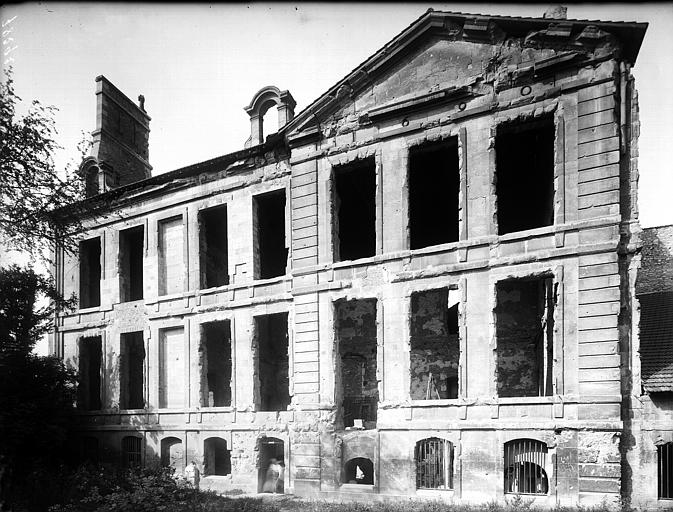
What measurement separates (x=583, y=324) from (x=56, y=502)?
13.1 metres

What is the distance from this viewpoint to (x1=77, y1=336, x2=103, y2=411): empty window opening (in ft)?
66.2

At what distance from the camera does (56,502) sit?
12.3 m

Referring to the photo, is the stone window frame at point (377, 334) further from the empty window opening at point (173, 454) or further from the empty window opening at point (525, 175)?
the empty window opening at point (173, 454)

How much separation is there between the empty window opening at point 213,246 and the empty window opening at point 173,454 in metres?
5.39

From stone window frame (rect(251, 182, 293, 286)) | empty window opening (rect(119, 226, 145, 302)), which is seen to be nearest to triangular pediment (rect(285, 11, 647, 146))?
stone window frame (rect(251, 182, 293, 286))

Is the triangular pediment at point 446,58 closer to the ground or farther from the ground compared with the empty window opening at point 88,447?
farther from the ground

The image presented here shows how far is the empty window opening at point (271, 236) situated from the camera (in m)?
17.6

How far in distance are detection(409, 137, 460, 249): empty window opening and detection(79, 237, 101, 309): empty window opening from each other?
13.3 metres

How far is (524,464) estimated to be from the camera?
11.7 meters

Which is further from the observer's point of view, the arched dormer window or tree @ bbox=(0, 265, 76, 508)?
the arched dormer window

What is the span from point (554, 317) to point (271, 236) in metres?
11.0

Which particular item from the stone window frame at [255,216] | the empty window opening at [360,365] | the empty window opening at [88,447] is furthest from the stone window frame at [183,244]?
the empty window opening at [88,447]

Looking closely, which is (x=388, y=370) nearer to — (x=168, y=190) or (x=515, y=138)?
(x=515, y=138)

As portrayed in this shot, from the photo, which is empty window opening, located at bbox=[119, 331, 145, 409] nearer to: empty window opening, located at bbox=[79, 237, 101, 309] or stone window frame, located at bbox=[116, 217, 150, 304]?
stone window frame, located at bbox=[116, 217, 150, 304]
